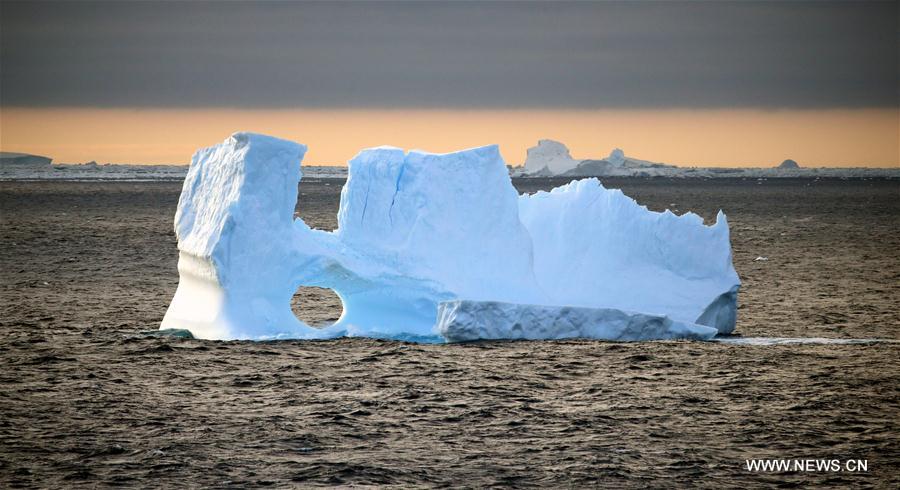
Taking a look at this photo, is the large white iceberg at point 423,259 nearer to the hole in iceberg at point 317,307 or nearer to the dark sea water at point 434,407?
the dark sea water at point 434,407

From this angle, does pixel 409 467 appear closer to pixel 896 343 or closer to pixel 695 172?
pixel 896 343

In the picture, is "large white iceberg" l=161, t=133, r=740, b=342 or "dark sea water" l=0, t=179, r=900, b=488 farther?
"large white iceberg" l=161, t=133, r=740, b=342

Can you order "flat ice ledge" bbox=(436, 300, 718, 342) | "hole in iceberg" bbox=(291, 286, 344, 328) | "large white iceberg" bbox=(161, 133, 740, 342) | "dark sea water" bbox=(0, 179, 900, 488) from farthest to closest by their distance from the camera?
1. "hole in iceberg" bbox=(291, 286, 344, 328)
2. "large white iceberg" bbox=(161, 133, 740, 342)
3. "flat ice ledge" bbox=(436, 300, 718, 342)
4. "dark sea water" bbox=(0, 179, 900, 488)

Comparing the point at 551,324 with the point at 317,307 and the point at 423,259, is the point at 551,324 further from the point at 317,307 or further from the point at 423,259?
the point at 317,307

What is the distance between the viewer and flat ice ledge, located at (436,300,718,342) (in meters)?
14.1

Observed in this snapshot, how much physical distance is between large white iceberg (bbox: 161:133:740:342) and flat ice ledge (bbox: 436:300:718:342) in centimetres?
2

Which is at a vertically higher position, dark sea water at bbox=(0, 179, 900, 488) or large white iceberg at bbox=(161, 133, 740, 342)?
large white iceberg at bbox=(161, 133, 740, 342)

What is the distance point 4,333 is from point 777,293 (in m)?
12.8

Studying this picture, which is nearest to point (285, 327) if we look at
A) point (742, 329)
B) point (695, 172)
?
point (742, 329)

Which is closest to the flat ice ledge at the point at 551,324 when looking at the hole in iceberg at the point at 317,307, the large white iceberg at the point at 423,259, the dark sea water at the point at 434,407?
the large white iceberg at the point at 423,259

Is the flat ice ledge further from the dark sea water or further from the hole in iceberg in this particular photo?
the hole in iceberg

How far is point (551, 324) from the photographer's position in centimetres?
1443

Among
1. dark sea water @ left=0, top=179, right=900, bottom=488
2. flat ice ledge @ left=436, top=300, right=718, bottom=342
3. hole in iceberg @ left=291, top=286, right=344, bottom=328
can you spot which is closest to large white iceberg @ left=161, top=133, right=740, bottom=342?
flat ice ledge @ left=436, top=300, right=718, bottom=342

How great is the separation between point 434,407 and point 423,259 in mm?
3775
